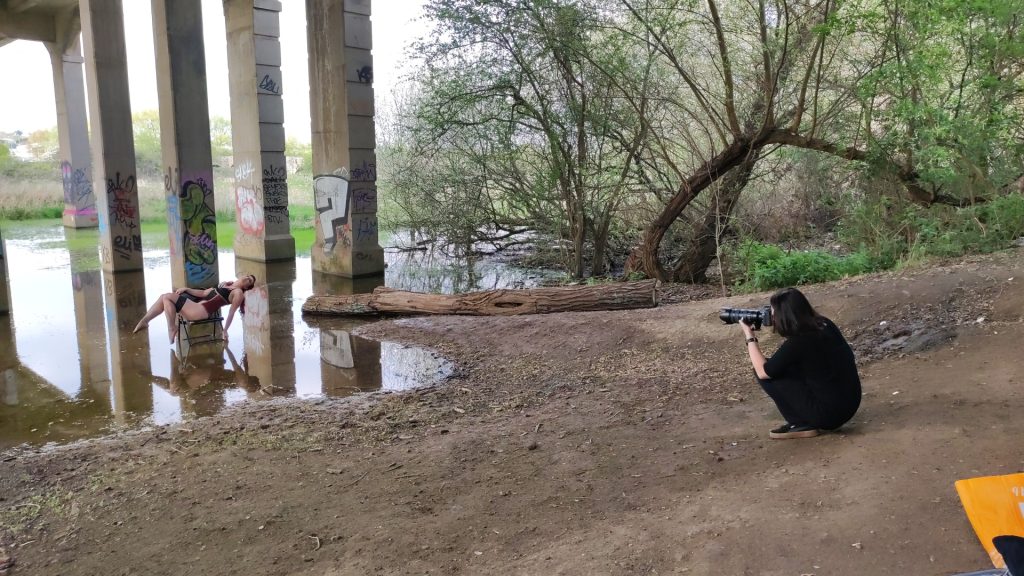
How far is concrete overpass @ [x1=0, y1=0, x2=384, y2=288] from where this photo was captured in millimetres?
15516

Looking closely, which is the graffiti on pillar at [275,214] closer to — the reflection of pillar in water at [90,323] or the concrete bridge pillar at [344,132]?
the concrete bridge pillar at [344,132]

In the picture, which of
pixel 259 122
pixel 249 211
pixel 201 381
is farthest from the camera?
pixel 249 211

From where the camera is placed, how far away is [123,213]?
16.8m

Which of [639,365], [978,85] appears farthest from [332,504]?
[978,85]

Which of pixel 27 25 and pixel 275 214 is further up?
pixel 27 25

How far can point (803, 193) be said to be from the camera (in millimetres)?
14320

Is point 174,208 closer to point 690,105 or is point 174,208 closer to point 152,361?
point 152,361

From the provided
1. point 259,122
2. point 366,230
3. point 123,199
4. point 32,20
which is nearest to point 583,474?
point 366,230

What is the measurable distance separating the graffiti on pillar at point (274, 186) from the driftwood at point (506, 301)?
8.69 m

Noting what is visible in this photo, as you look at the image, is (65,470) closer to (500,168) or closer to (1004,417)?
(1004,417)

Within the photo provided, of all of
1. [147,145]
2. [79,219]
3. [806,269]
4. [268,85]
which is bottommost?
[806,269]

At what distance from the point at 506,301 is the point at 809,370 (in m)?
6.25

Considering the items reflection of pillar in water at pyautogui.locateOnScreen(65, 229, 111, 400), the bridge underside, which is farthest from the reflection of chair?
the bridge underside

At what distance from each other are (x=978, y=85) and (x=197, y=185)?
47.4 ft
